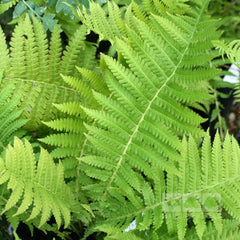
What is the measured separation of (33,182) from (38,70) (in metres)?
0.55

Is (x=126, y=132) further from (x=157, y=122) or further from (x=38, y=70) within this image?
(x=38, y=70)

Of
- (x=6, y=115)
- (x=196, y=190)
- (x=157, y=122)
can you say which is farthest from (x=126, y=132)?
(x=6, y=115)

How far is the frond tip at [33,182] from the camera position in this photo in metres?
0.85

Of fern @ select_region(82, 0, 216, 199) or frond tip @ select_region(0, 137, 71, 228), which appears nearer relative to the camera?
frond tip @ select_region(0, 137, 71, 228)

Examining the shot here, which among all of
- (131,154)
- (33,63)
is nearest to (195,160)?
(131,154)

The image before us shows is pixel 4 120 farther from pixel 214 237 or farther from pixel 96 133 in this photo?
pixel 214 237

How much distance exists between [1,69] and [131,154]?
0.69 m

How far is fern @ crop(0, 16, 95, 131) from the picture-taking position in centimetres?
116

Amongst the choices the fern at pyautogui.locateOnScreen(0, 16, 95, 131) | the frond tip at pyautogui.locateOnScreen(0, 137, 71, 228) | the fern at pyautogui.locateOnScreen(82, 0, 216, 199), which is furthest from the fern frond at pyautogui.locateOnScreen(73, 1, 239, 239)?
the fern at pyautogui.locateOnScreen(0, 16, 95, 131)

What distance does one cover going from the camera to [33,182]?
93 cm

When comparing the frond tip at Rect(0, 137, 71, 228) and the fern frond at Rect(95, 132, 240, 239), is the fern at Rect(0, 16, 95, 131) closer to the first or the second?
the frond tip at Rect(0, 137, 71, 228)

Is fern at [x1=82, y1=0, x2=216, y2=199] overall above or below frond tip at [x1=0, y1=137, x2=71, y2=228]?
above

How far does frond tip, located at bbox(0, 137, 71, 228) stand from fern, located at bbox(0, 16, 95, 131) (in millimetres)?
305

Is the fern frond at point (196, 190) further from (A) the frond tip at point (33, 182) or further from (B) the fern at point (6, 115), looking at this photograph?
(B) the fern at point (6, 115)
